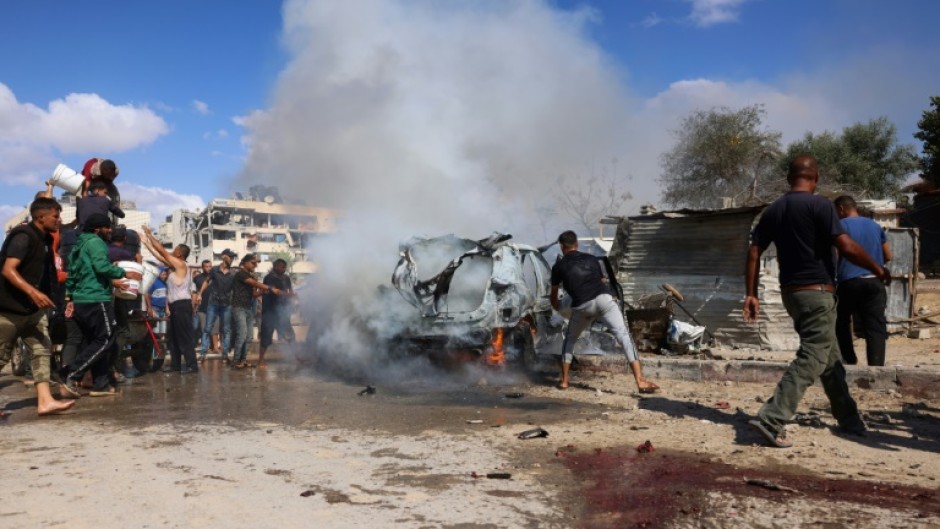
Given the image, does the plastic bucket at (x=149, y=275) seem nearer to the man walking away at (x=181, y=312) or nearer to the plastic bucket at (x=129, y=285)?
the man walking away at (x=181, y=312)

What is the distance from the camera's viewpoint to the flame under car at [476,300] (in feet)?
25.3

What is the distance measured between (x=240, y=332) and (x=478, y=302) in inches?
151

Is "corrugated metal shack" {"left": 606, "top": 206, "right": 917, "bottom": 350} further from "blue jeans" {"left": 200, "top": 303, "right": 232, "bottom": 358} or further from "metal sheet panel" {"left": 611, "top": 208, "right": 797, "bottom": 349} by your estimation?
"blue jeans" {"left": 200, "top": 303, "right": 232, "bottom": 358}

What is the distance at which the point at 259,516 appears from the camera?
3.17 metres

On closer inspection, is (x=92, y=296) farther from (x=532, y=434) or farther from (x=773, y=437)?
→ (x=773, y=437)

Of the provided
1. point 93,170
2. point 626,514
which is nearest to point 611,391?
point 626,514

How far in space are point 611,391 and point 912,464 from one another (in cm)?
319

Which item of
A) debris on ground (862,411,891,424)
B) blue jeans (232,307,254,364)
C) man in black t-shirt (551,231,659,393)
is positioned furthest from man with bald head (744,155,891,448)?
blue jeans (232,307,254,364)

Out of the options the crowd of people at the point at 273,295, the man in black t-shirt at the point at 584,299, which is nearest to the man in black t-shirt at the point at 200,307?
the crowd of people at the point at 273,295

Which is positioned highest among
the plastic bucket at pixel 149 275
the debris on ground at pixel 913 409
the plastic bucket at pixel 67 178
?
the plastic bucket at pixel 67 178

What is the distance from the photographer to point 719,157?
92.3 feet

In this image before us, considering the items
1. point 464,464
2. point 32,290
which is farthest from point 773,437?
point 32,290

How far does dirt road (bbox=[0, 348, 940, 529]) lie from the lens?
3199mm

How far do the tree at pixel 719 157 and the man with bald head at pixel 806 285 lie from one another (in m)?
24.1
